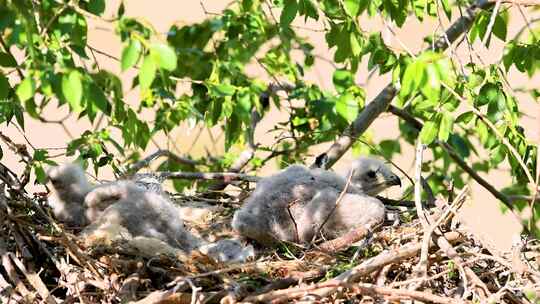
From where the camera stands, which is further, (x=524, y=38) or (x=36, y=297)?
(x=524, y=38)

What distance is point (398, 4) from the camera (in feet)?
23.6

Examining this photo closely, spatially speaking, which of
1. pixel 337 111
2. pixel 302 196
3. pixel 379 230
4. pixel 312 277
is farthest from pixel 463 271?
A: pixel 337 111

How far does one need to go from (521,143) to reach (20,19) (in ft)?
12.3

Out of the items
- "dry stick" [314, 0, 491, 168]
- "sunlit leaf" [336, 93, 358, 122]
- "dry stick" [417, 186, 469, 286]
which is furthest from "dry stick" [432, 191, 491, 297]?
"dry stick" [314, 0, 491, 168]

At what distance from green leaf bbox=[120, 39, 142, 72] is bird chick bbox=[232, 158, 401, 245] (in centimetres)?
200

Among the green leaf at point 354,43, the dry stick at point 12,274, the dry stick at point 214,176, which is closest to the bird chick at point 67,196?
the dry stick at point 12,274

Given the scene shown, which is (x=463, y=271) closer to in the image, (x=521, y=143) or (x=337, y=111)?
(x=521, y=143)

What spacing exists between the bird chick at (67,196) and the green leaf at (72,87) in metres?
1.90

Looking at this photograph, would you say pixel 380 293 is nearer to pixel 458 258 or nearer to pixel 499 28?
pixel 458 258

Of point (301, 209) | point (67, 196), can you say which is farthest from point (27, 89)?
point (301, 209)

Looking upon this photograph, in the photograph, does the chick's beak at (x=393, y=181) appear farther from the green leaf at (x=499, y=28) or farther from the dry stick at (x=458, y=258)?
the dry stick at (x=458, y=258)

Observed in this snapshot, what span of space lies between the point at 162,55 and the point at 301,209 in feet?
6.98

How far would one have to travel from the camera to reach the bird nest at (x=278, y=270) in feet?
17.0

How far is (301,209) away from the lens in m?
6.55
